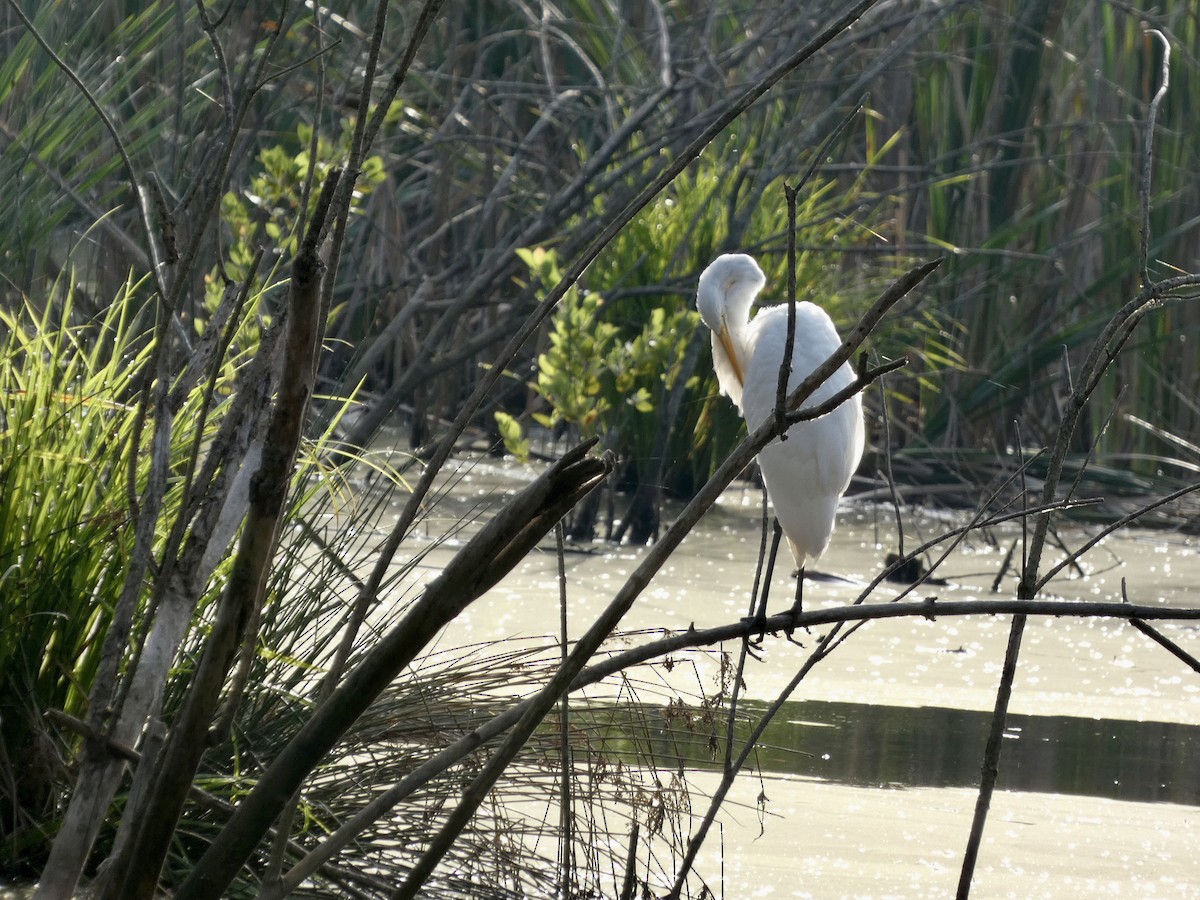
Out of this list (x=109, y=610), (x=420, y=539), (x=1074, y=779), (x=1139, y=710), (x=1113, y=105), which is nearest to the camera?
(x=109, y=610)

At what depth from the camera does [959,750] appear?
3.08 meters

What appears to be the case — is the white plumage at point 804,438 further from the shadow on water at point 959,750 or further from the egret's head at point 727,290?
the shadow on water at point 959,750

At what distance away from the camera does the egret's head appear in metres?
3.56

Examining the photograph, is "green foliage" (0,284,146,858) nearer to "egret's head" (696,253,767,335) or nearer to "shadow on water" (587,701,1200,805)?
"shadow on water" (587,701,1200,805)

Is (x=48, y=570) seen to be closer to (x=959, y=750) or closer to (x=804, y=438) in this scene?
(x=804, y=438)

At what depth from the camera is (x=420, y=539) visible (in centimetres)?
474

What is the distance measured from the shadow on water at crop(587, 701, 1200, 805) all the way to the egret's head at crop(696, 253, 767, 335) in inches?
37.7

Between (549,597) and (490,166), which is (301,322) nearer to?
(549,597)

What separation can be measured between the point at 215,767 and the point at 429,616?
1030mm

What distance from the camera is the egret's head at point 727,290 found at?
356 cm

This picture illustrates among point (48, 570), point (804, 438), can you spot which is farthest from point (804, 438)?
point (48, 570)

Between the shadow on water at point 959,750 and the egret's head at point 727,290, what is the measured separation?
3.14 ft

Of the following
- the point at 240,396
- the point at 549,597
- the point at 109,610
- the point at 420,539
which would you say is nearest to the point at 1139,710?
the point at 549,597

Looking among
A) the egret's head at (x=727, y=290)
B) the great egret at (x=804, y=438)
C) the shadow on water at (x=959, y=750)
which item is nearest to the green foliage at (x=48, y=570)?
the shadow on water at (x=959, y=750)
